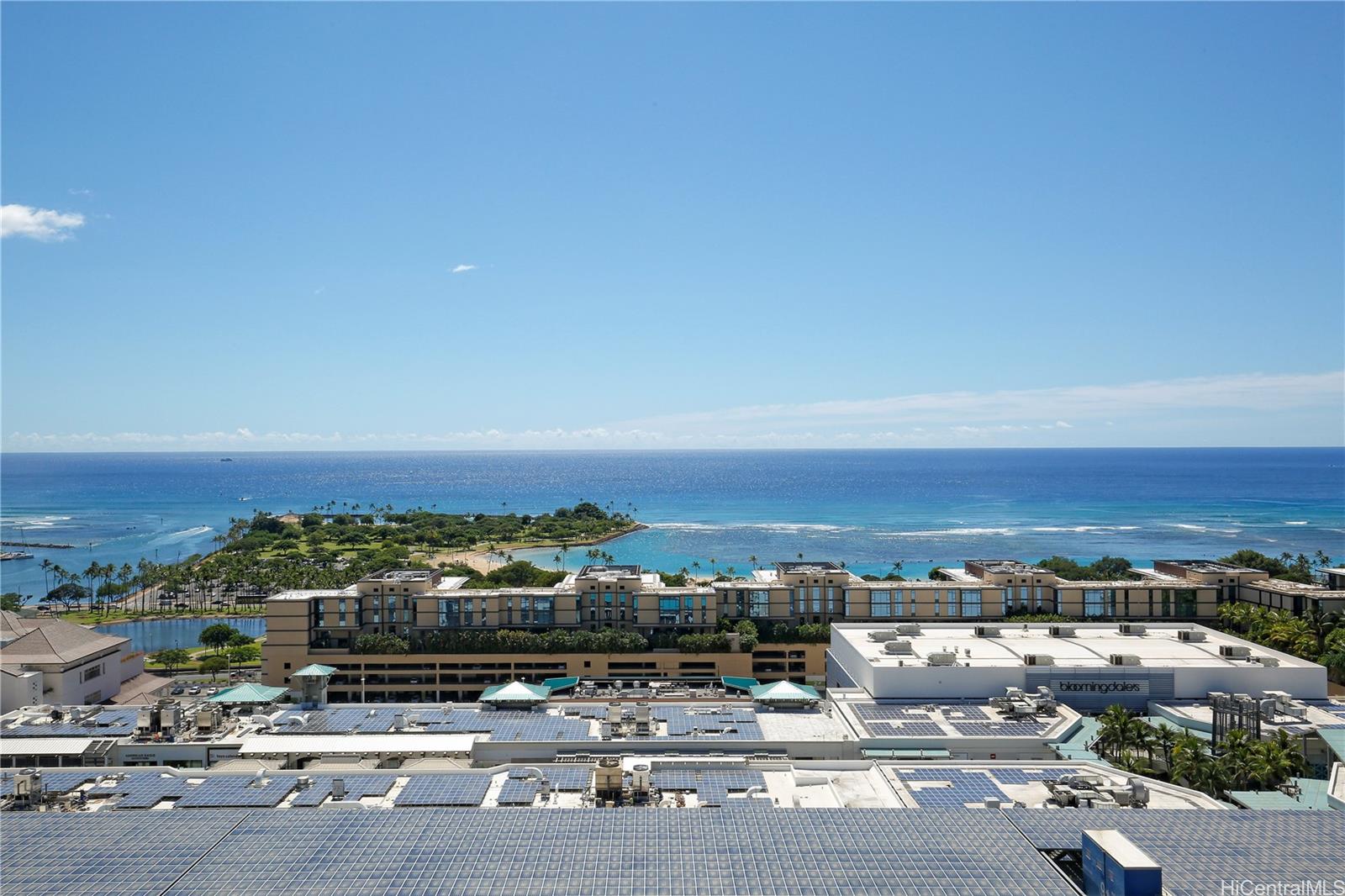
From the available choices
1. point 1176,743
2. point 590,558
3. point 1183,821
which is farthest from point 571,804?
point 590,558

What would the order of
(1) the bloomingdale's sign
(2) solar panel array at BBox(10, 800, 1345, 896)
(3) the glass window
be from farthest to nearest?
(3) the glass window, (1) the bloomingdale's sign, (2) solar panel array at BBox(10, 800, 1345, 896)

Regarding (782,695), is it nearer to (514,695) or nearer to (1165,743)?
(514,695)

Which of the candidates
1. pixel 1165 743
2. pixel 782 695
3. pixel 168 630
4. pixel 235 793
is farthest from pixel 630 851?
pixel 168 630

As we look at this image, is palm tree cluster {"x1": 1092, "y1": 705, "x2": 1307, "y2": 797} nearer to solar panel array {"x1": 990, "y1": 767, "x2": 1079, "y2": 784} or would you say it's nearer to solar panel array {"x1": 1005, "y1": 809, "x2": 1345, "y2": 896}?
solar panel array {"x1": 990, "y1": 767, "x2": 1079, "y2": 784}

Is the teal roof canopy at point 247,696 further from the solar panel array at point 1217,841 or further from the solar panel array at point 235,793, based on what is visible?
the solar panel array at point 1217,841

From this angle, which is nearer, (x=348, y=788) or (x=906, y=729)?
(x=348, y=788)

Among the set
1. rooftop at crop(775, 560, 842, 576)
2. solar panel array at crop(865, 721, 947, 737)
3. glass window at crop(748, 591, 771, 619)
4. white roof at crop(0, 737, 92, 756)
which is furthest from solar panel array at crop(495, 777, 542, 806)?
rooftop at crop(775, 560, 842, 576)
